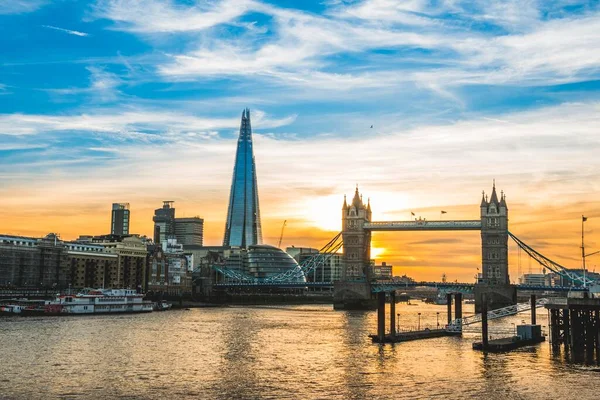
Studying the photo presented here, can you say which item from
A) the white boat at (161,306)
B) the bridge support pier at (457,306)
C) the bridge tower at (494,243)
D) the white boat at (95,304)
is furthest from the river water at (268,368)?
the bridge tower at (494,243)

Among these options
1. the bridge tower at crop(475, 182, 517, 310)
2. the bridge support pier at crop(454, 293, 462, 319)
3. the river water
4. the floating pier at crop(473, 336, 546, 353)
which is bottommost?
the river water

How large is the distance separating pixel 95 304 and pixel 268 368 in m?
84.9

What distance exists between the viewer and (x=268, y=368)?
6600cm

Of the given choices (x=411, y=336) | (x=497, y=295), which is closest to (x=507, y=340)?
(x=411, y=336)

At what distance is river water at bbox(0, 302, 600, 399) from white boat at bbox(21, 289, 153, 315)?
129ft

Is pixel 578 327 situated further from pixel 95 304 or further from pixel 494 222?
pixel 494 222

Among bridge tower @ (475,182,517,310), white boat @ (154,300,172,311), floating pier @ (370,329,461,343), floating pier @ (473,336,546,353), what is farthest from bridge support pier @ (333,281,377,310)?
floating pier @ (473,336,546,353)

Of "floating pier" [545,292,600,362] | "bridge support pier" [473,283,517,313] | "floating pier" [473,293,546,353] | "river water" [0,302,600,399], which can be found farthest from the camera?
"bridge support pier" [473,283,517,313]

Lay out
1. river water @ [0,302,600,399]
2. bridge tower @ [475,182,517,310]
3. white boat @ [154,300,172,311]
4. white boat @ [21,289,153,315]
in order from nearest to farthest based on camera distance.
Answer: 1. river water @ [0,302,600,399]
2. white boat @ [21,289,153,315]
3. white boat @ [154,300,172,311]
4. bridge tower @ [475,182,517,310]

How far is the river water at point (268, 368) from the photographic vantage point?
53719 mm

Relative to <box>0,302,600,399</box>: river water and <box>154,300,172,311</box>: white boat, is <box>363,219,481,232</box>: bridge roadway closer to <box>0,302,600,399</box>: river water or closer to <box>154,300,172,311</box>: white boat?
<box>154,300,172,311</box>: white boat

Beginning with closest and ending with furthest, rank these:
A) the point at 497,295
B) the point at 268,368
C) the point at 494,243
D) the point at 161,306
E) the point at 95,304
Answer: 1. the point at 268,368
2. the point at 95,304
3. the point at 161,306
4. the point at 497,295
5. the point at 494,243

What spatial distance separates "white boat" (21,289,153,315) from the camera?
137125 mm

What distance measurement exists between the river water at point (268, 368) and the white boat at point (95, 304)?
39409 millimetres
